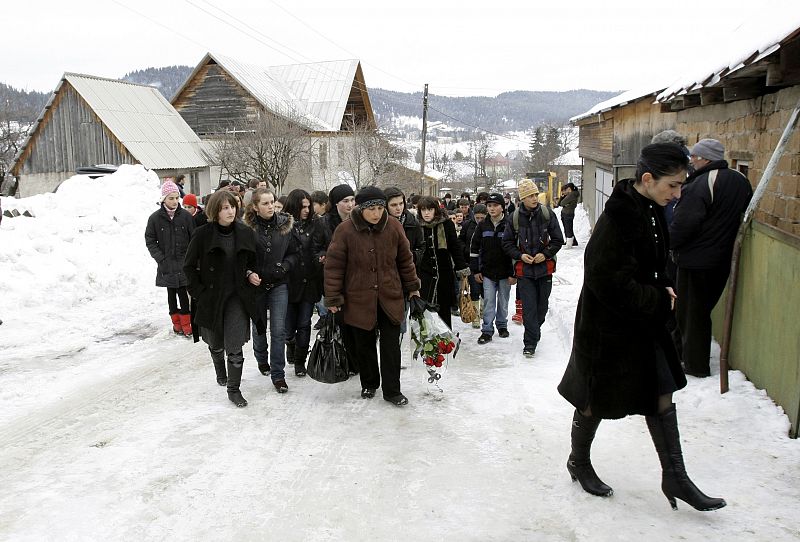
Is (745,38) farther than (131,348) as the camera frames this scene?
No

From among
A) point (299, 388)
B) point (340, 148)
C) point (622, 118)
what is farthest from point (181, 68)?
point (299, 388)

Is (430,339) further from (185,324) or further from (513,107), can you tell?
(513,107)

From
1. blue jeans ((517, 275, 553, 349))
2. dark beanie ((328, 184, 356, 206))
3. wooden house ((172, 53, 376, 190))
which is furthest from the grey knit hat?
wooden house ((172, 53, 376, 190))

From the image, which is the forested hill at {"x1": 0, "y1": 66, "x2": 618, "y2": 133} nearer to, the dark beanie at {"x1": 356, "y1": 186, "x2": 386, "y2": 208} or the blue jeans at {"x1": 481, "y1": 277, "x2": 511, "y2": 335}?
the blue jeans at {"x1": 481, "y1": 277, "x2": 511, "y2": 335}

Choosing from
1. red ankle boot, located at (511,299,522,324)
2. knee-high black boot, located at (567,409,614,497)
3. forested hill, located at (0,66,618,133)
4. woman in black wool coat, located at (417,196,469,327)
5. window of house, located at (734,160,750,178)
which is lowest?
red ankle boot, located at (511,299,522,324)

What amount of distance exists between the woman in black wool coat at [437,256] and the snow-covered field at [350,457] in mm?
787

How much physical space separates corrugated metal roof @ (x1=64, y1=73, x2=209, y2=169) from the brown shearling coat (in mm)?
26342

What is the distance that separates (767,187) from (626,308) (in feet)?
10.3

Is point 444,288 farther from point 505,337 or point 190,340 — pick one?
point 190,340

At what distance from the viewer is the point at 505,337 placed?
8609 mm

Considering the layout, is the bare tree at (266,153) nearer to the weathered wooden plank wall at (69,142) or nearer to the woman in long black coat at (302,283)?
the weathered wooden plank wall at (69,142)

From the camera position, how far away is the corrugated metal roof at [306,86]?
3969cm

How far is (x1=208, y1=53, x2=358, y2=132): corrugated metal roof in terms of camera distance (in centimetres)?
3969

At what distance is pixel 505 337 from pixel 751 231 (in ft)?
11.3
